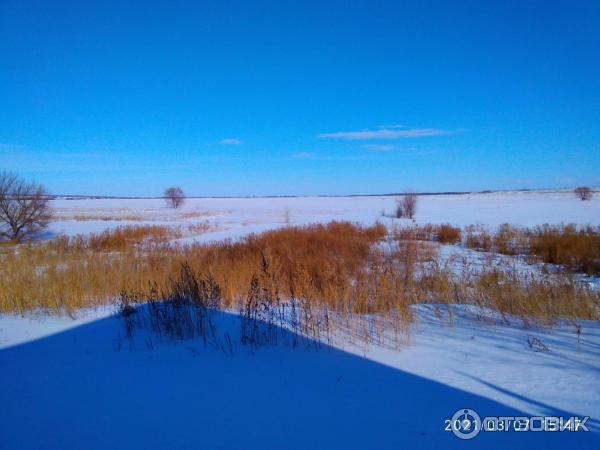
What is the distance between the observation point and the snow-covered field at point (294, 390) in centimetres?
229

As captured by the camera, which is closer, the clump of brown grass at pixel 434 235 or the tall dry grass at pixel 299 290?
the tall dry grass at pixel 299 290

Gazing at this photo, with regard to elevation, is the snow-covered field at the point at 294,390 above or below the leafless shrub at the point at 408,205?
below

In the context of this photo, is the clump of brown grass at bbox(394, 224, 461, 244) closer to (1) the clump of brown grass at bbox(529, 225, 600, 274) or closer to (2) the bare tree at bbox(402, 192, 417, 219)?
(1) the clump of brown grass at bbox(529, 225, 600, 274)

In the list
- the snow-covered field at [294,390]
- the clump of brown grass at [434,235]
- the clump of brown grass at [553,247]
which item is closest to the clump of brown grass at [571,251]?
the clump of brown grass at [553,247]

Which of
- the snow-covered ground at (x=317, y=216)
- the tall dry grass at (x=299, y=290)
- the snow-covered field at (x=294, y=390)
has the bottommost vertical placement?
the snow-covered field at (x=294, y=390)

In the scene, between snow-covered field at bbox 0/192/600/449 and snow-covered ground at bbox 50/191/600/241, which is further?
snow-covered ground at bbox 50/191/600/241

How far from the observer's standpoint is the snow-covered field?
229 centimetres

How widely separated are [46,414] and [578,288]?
8.07 meters

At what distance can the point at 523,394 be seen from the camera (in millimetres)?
2654

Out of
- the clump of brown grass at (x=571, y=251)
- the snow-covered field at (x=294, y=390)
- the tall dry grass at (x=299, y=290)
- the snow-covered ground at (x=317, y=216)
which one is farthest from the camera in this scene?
the snow-covered ground at (x=317, y=216)

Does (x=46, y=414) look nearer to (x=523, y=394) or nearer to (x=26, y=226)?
(x=523, y=394)

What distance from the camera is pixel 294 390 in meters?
2.87

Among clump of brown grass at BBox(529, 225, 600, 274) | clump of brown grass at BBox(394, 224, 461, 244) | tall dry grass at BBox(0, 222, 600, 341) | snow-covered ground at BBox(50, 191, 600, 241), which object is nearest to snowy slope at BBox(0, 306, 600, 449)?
tall dry grass at BBox(0, 222, 600, 341)

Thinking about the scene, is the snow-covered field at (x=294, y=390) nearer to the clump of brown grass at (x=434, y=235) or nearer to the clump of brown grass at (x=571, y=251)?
the clump of brown grass at (x=571, y=251)
